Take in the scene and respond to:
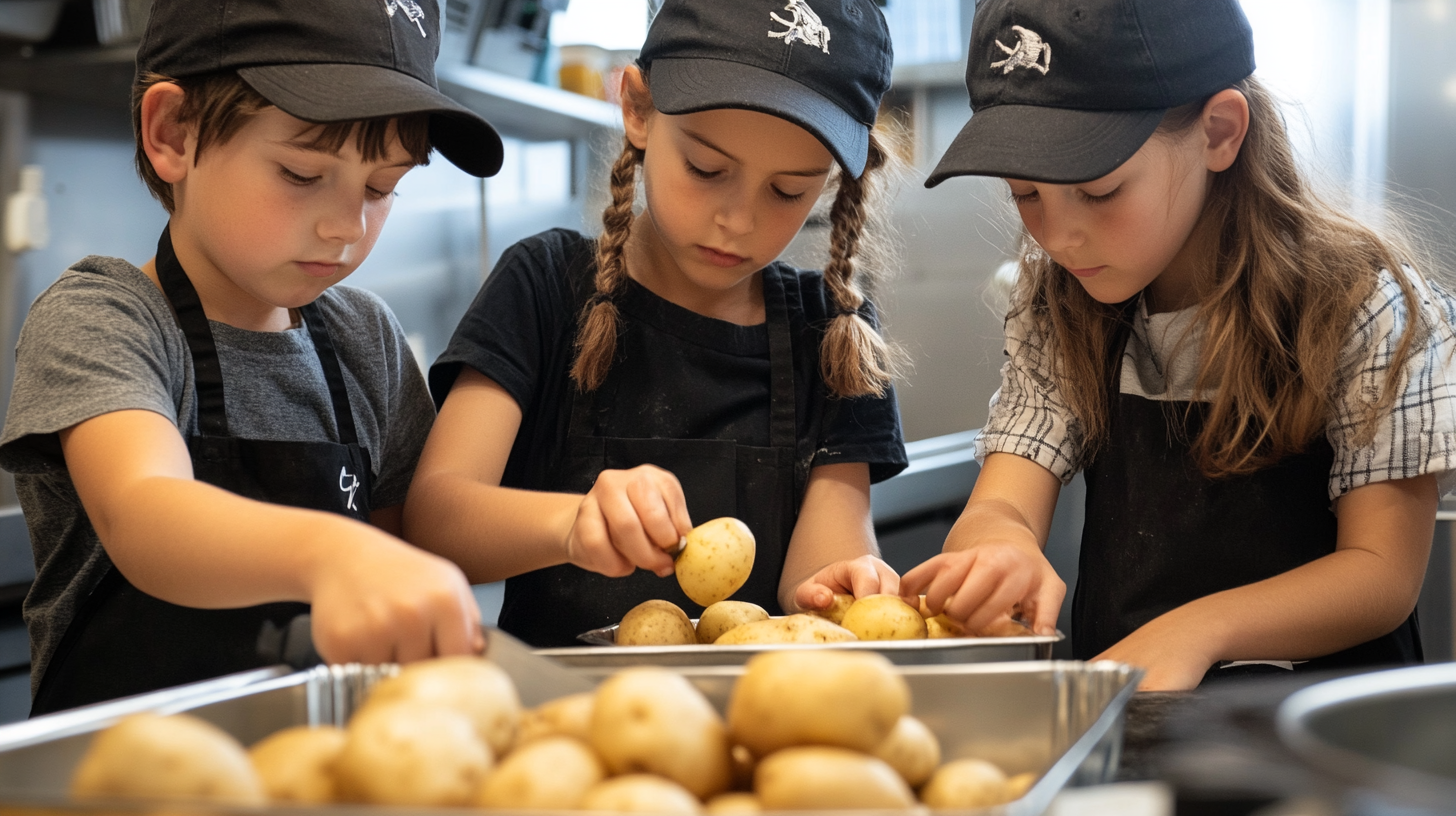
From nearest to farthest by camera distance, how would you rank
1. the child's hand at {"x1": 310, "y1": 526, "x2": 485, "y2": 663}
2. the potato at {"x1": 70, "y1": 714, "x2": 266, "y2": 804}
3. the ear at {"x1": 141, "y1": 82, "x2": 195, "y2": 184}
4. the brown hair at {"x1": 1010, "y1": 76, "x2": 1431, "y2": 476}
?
the potato at {"x1": 70, "y1": 714, "x2": 266, "y2": 804}, the child's hand at {"x1": 310, "y1": 526, "x2": 485, "y2": 663}, the ear at {"x1": 141, "y1": 82, "x2": 195, "y2": 184}, the brown hair at {"x1": 1010, "y1": 76, "x2": 1431, "y2": 476}

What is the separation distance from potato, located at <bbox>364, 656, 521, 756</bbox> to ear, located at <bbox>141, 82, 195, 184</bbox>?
0.81 m

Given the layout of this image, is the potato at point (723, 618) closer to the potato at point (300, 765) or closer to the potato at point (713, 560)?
the potato at point (713, 560)

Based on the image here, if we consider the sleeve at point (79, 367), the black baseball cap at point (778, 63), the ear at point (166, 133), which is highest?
the black baseball cap at point (778, 63)

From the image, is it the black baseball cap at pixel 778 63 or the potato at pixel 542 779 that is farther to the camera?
the black baseball cap at pixel 778 63

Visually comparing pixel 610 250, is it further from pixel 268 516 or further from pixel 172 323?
pixel 268 516

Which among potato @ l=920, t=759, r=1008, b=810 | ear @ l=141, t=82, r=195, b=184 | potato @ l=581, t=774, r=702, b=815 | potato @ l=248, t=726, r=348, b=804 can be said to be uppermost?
ear @ l=141, t=82, r=195, b=184

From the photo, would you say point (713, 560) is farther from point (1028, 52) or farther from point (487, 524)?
point (1028, 52)

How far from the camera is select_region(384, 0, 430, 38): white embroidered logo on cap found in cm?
120

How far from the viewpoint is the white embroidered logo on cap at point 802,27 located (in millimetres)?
1308

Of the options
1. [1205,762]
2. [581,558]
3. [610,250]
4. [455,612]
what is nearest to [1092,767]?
[1205,762]

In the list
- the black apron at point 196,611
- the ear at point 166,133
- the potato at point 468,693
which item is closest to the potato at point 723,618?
the black apron at point 196,611

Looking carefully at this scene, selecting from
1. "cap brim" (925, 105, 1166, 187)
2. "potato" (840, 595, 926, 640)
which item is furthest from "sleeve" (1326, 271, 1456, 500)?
"potato" (840, 595, 926, 640)

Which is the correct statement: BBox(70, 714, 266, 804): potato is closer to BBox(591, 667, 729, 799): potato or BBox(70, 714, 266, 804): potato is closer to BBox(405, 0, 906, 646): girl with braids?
BBox(591, 667, 729, 799): potato

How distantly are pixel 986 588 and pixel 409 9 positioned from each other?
33.4 inches
